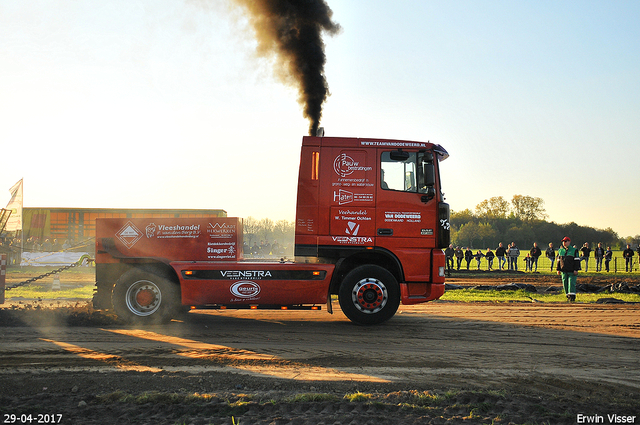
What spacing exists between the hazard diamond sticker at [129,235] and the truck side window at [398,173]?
14.9 ft

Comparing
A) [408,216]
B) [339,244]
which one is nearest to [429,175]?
[408,216]

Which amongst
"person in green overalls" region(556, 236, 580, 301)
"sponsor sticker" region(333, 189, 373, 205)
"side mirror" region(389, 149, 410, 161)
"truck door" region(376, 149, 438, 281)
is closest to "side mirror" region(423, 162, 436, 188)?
"truck door" region(376, 149, 438, 281)

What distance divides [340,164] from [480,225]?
3078 inches

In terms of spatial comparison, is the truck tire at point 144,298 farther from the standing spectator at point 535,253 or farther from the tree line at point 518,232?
the tree line at point 518,232

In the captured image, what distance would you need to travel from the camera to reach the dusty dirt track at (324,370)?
4305mm

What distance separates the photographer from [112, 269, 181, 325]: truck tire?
859cm

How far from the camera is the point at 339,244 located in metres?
8.41

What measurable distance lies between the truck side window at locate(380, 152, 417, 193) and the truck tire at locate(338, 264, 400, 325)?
1.51 m

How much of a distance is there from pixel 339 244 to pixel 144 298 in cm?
369

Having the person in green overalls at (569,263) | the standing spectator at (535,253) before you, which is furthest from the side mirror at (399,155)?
the standing spectator at (535,253)

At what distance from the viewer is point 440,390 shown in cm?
494

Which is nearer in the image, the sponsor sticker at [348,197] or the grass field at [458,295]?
the sponsor sticker at [348,197]

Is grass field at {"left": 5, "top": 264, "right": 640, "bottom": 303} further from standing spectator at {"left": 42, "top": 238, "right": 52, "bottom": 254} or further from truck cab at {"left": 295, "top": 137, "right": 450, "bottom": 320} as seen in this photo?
standing spectator at {"left": 42, "top": 238, "right": 52, "bottom": 254}

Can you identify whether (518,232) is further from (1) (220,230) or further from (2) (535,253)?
(1) (220,230)
